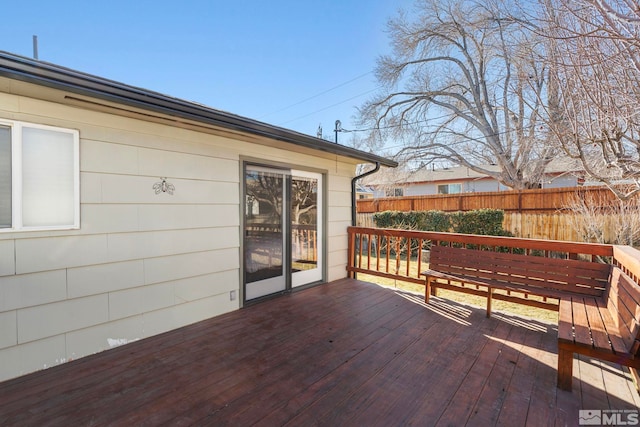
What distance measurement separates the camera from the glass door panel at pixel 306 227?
14.8 ft

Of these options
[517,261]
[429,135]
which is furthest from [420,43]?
[517,261]

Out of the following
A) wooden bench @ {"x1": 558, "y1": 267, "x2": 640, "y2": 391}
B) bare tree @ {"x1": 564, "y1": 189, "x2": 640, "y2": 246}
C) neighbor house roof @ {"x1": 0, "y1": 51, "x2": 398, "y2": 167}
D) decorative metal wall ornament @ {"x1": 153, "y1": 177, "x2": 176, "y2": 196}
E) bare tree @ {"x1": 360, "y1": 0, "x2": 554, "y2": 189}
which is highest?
bare tree @ {"x1": 360, "y1": 0, "x2": 554, "y2": 189}

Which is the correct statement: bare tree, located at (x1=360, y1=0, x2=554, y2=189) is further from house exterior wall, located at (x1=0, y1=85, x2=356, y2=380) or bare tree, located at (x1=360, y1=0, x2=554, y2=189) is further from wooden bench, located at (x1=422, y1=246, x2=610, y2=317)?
house exterior wall, located at (x1=0, y1=85, x2=356, y2=380)

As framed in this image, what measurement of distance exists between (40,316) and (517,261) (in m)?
4.58

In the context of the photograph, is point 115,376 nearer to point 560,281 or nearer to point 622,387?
point 622,387

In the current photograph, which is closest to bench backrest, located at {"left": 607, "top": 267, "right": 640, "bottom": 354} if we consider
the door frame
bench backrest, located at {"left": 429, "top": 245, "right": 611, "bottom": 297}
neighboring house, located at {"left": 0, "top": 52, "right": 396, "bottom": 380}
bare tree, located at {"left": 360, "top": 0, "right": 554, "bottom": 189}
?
bench backrest, located at {"left": 429, "top": 245, "right": 611, "bottom": 297}

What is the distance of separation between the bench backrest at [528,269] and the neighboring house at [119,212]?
7.07 feet

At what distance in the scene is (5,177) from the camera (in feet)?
7.36

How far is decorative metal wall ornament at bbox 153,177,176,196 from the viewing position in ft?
9.98

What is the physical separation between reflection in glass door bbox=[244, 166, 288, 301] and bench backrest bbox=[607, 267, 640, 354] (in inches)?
137

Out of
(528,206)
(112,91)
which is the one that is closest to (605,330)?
(112,91)

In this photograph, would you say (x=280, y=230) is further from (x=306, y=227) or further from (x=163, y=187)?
(x=163, y=187)

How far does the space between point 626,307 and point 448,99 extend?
1204 centimetres

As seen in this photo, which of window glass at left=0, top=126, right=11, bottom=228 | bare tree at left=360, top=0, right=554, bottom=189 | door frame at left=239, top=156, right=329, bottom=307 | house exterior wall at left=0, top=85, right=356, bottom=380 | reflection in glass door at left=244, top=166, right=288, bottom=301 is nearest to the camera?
window glass at left=0, top=126, right=11, bottom=228
